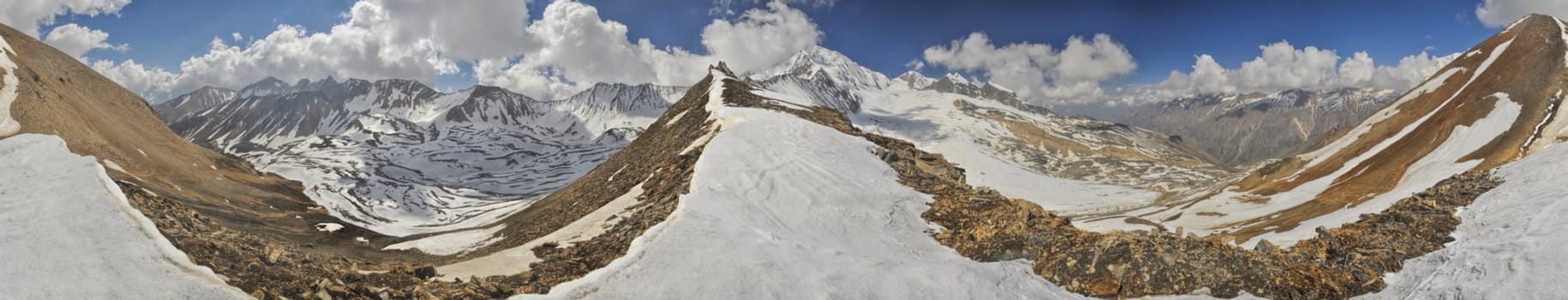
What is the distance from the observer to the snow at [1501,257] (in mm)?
13352

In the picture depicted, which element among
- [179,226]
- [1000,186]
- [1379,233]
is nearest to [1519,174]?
[1379,233]

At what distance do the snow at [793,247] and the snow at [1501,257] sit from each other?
8.25m

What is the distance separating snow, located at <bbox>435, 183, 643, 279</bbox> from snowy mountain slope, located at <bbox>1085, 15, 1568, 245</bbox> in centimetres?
4236

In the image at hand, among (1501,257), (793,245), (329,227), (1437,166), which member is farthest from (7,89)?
(1437,166)

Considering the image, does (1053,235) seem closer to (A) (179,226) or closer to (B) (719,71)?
(A) (179,226)

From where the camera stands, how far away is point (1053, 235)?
1789 cm

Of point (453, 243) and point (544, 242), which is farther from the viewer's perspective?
point (453, 243)

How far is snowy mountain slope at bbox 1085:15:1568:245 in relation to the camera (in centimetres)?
4825

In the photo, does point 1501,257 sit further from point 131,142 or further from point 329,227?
point 131,142

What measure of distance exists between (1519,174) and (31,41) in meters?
108

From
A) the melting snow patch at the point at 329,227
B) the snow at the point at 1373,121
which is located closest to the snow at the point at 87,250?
the melting snow patch at the point at 329,227

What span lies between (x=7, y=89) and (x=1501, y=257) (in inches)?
2800

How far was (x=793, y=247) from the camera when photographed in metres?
16.5

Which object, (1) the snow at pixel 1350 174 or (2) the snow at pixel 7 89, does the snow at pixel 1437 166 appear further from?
(2) the snow at pixel 7 89
